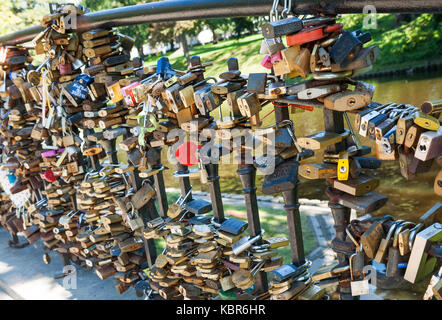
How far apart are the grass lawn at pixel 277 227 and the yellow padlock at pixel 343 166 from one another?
3.18m

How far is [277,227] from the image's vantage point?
5.71m

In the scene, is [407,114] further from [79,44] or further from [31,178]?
[31,178]

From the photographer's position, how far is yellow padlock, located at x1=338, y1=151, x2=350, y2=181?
1859 mm

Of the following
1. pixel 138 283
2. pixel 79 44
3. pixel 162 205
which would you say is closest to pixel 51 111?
pixel 79 44

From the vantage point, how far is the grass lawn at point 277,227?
5.18 metres

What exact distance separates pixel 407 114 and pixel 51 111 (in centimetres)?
279

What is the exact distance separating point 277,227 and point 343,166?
13.0 feet

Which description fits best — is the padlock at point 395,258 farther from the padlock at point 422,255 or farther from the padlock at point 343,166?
the padlock at point 343,166

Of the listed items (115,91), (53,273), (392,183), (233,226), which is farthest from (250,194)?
(392,183)

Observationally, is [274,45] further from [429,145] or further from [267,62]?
[429,145]

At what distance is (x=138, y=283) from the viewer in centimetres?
346

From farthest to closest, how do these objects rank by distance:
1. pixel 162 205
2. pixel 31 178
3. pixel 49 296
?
pixel 31 178, pixel 49 296, pixel 162 205

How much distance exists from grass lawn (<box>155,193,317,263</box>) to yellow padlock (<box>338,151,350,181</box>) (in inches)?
125

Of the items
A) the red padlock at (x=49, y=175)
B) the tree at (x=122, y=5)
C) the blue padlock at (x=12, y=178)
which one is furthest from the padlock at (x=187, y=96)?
the tree at (x=122, y=5)
